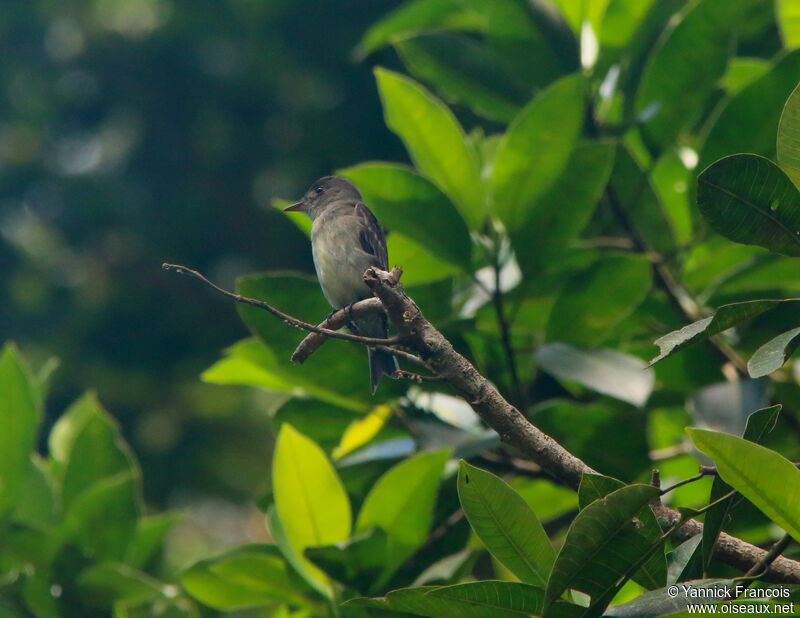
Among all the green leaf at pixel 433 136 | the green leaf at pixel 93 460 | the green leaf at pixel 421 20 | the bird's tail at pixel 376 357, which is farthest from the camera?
the green leaf at pixel 421 20

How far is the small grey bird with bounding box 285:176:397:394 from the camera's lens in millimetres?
2545

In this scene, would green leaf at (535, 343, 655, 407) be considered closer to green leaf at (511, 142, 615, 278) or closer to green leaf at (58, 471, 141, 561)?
green leaf at (511, 142, 615, 278)

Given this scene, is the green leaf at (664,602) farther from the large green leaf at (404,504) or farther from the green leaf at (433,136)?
the green leaf at (433,136)

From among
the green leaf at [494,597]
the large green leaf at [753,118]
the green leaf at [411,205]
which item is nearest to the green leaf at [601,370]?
the green leaf at [411,205]

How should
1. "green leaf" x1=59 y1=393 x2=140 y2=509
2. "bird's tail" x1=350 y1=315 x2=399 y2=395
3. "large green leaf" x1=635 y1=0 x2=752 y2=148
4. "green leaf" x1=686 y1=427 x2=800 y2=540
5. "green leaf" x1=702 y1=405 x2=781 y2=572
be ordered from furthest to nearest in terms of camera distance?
"green leaf" x1=59 y1=393 x2=140 y2=509
"large green leaf" x1=635 y1=0 x2=752 y2=148
"bird's tail" x1=350 y1=315 x2=399 y2=395
"green leaf" x1=702 y1=405 x2=781 y2=572
"green leaf" x1=686 y1=427 x2=800 y2=540

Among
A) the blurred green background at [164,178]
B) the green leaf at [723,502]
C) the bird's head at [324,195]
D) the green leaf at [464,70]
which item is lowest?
the blurred green background at [164,178]

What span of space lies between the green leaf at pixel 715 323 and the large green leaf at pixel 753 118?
1.10m

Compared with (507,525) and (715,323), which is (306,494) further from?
(715,323)

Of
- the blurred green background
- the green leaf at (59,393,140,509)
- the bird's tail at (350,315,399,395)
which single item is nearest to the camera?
the bird's tail at (350,315,399,395)

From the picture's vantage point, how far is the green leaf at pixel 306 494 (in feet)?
8.50

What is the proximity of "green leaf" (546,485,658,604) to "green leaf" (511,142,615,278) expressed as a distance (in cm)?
124

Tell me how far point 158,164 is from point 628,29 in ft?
28.0

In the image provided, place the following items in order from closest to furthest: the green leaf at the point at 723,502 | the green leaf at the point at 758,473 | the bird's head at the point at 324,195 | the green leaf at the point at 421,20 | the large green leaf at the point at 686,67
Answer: the green leaf at the point at 758,473
the green leaf at the point at 723,502
the large green leaf at the point at 686,67
the bird's head at the point at 324,195
the green leaf at the point at 421,20

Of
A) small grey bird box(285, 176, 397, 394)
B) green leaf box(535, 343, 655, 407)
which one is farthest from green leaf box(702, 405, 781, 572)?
small grey bird box(285, 176, 397, 394)
